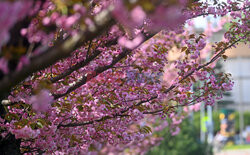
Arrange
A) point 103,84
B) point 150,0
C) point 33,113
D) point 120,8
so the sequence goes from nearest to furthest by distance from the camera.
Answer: point 120,8 → point 150,0 → point 33,113 → point 103,84

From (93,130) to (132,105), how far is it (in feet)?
2.28

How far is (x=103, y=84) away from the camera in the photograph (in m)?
6.16

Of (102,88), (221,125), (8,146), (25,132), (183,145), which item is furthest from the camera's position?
(221,125)

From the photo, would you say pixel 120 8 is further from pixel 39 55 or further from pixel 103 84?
pixel 103 84

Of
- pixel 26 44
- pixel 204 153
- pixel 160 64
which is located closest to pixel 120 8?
pixel 26 44

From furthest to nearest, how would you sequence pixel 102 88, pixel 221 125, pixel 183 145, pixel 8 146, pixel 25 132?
pixel 221 125
pixel 183 145
pixel 102 88
pixel 8 146
pixel 25 132

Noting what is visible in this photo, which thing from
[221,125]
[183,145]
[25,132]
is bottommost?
[25,132]

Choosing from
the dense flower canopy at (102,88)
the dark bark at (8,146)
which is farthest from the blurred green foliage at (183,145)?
the dark bark at (8,146)

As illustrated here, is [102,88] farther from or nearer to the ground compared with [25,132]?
farther from the ground

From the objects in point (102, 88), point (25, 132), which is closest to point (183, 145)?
point (102, 88)

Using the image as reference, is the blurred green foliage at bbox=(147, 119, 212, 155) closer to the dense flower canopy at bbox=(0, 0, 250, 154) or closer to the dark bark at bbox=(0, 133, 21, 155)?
the dense flower canopy at bbox=(0, 0, 250, 154)

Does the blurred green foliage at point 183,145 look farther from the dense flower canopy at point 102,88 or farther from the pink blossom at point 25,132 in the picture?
the pink blossom at point 25,132

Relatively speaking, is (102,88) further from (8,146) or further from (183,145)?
(183,145)

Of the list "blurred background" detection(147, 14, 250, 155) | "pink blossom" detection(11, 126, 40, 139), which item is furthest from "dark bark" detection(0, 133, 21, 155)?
"blurred background" detection(147, 14, 250, 155)
